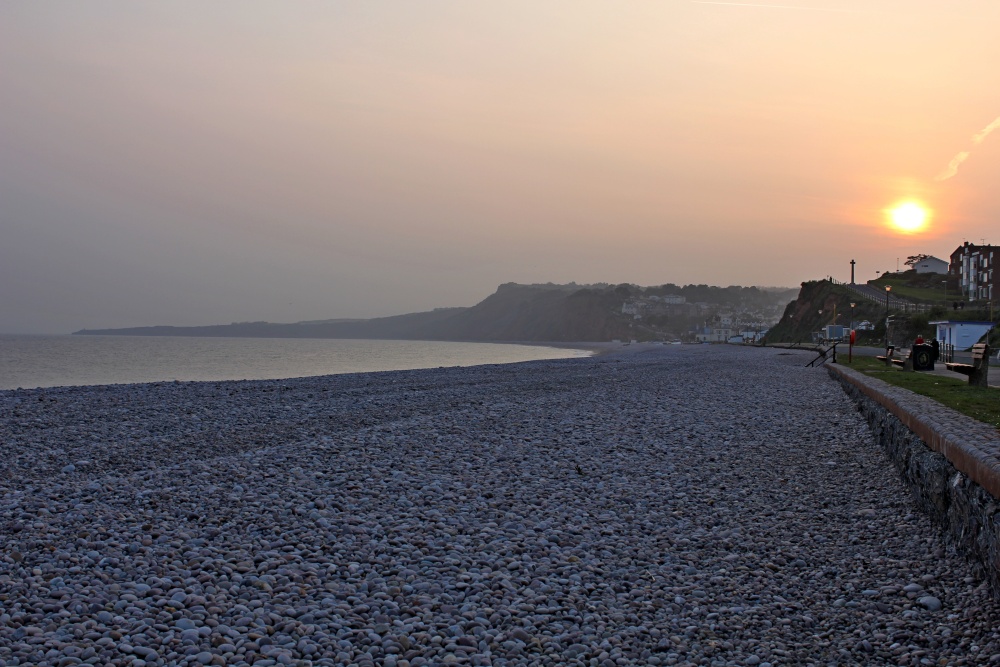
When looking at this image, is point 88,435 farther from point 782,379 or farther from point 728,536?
point 782,379

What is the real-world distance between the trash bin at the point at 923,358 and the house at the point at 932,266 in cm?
13775

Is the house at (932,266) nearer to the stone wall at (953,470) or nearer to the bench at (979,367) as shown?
the bench at (979,367)

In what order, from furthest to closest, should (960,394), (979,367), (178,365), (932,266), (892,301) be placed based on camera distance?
1. (932,266)
2. (892,301)
3. (178,365)
4. (979,367)
5. (960,394)

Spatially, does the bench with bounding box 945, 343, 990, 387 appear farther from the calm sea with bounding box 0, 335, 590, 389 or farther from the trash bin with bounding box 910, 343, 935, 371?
the calm sea with bounding box 0, 335, 590, 389

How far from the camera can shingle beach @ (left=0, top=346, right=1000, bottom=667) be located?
5.16 m

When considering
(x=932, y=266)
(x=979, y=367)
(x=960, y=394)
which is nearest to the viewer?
(x=960, y=394)

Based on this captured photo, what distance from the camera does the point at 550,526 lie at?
8.02m

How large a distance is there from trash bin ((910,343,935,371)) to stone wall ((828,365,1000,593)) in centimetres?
1366

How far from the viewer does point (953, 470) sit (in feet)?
25.6

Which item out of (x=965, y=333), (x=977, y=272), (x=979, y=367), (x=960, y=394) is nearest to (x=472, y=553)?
(x=960, y=394)

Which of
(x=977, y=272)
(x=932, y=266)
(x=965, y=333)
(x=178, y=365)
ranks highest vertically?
(x=932, y=266)

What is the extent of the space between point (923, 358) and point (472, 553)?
23508 mm

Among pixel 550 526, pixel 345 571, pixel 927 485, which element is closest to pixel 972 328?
pixel 927 485

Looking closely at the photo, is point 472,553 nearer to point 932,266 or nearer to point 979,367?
point 979,367
